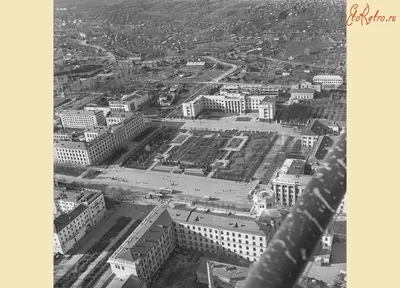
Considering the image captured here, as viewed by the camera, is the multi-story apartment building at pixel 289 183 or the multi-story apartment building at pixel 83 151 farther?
the multi-story apartment building at pixel 83 151

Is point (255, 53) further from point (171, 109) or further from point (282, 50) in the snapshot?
point (171, 109)

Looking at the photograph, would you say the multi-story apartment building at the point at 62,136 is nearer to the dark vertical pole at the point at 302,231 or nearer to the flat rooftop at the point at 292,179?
the flat rooftop at the point at 292,179

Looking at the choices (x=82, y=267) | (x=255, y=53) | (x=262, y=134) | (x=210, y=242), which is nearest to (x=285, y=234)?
(x=210, y=242)

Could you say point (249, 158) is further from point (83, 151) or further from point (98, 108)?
point (98, 108)

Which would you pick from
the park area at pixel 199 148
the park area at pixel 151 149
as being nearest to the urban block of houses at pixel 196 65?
the park area at pixel 151 149

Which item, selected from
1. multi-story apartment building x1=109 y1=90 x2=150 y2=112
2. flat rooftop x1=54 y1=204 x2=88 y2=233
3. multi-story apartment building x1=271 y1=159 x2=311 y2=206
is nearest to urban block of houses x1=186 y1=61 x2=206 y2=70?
multi-story apartment building x1=109 y1=90 x2=150 y2=112

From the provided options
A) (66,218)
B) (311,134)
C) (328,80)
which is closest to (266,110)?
(311,134)
